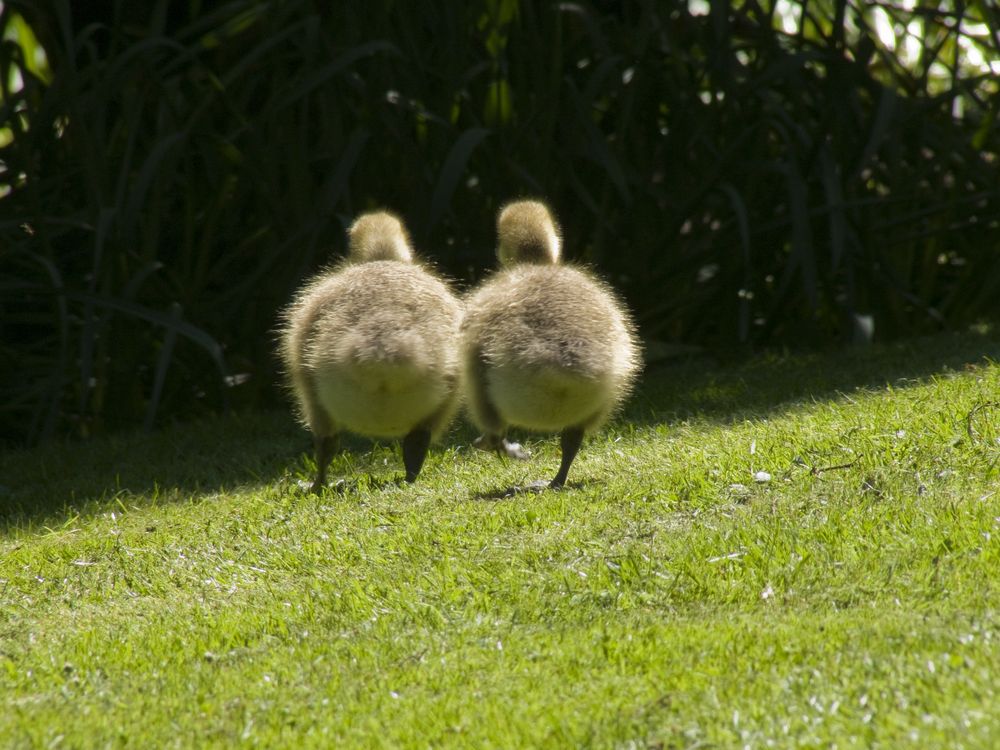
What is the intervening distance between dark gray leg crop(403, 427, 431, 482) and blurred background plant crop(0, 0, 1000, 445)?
2177 mm

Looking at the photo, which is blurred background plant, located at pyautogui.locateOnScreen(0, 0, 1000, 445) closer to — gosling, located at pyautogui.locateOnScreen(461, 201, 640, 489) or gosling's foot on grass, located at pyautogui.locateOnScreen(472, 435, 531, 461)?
gosling's foot on grass, located at pyautogui.locateOnScreen(472, 435, 531, 461)

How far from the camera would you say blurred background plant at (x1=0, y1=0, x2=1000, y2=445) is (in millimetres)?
8586

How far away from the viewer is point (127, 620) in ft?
16.1

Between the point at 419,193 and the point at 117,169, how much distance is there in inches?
76.9

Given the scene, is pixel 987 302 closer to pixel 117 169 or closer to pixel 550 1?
pixel 550 1

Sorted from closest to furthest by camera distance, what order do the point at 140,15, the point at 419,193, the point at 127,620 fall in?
the point at 127,620 < the point at 419,193 < the point at 140,15

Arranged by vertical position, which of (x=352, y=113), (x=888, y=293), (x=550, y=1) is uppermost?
(x=550, y=1)

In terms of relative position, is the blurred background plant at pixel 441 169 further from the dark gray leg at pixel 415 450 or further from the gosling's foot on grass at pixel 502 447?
the dark gray leg at pixel 415 450

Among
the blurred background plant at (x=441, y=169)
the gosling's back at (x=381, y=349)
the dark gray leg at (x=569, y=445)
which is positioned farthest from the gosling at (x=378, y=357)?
the blurred background plant at (x=441, y=169)

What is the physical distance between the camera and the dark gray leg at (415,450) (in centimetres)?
635

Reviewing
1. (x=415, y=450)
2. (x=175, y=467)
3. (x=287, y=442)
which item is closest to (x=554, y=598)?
(x=415, y=450)

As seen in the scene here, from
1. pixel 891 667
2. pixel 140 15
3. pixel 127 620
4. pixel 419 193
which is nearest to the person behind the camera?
pixel 891 667

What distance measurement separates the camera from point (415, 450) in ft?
20.9

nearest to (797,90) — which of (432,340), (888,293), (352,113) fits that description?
(888,293)
